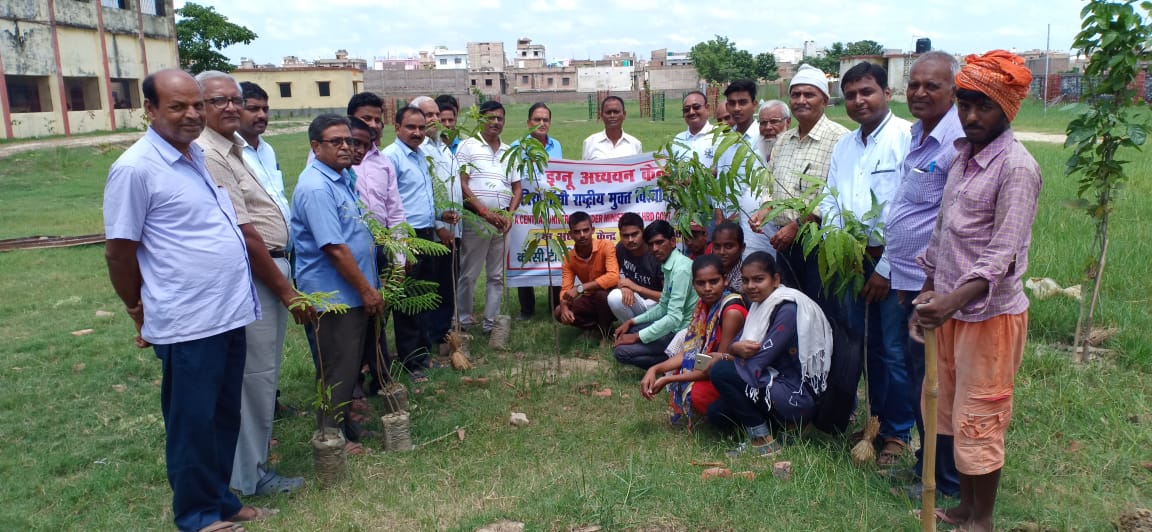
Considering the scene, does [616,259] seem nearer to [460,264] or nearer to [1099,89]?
[460,264]

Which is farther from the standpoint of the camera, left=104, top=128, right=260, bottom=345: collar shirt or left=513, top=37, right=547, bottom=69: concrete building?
left=513, top=37, right=547, bottom=69: concrete building

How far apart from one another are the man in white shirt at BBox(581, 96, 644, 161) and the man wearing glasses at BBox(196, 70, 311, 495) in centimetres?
380

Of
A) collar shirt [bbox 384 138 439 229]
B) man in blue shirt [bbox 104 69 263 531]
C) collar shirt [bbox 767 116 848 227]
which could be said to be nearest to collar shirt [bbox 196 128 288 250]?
man in blue shirt [bbox 104 69 263 531]

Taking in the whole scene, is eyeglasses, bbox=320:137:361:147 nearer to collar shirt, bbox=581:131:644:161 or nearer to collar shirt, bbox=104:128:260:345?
collar shirt, bbox=104:128:260:345

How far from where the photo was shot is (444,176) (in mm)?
6398

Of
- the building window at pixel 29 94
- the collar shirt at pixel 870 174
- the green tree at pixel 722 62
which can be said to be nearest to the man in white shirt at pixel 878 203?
the collar shirt at pixel 870 174

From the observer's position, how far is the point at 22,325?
23.3 ft

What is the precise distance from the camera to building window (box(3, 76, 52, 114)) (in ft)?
98.2

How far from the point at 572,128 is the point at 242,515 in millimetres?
31107

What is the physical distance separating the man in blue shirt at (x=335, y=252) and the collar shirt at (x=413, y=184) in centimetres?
136

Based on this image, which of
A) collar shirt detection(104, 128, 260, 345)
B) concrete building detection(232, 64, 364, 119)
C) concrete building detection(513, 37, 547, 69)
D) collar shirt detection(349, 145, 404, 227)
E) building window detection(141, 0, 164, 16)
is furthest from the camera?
concrete building detection(513, 37, 547, 69)

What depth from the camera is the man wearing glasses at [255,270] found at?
3727mm

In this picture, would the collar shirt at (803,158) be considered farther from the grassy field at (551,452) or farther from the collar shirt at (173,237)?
the collar shirt at (173,237)

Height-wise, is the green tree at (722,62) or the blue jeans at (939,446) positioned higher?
the green tree at (722,62)
